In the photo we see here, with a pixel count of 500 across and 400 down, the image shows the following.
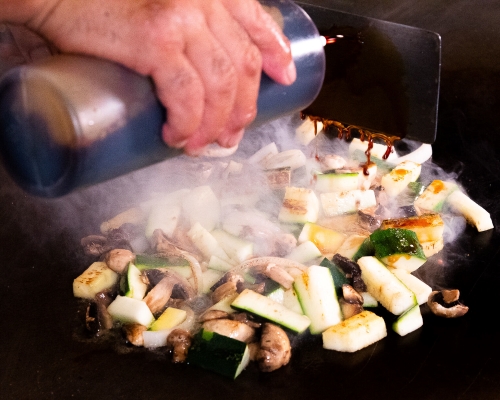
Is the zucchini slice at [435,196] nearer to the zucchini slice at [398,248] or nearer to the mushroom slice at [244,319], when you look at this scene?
the zucchini slice at [398,248]

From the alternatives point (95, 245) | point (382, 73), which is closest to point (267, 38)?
point (382, 73)

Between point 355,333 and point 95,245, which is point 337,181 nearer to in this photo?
point 355,333

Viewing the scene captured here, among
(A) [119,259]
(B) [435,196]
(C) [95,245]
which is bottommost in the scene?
(C) [95,245]

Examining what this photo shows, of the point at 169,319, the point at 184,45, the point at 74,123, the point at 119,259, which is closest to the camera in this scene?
the point at 74,123

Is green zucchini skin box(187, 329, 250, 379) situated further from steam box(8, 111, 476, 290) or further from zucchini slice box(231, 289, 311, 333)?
steam box(8, 111, 476, 290)

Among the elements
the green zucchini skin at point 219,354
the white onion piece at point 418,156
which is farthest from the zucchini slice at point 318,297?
the white onion piece at point 418,156

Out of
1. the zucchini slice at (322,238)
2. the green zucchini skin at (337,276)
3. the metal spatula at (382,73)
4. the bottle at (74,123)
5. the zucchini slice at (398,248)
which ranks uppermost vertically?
the bottle at (74,123)

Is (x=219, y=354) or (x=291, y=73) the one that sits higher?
(x=291, y=73)
